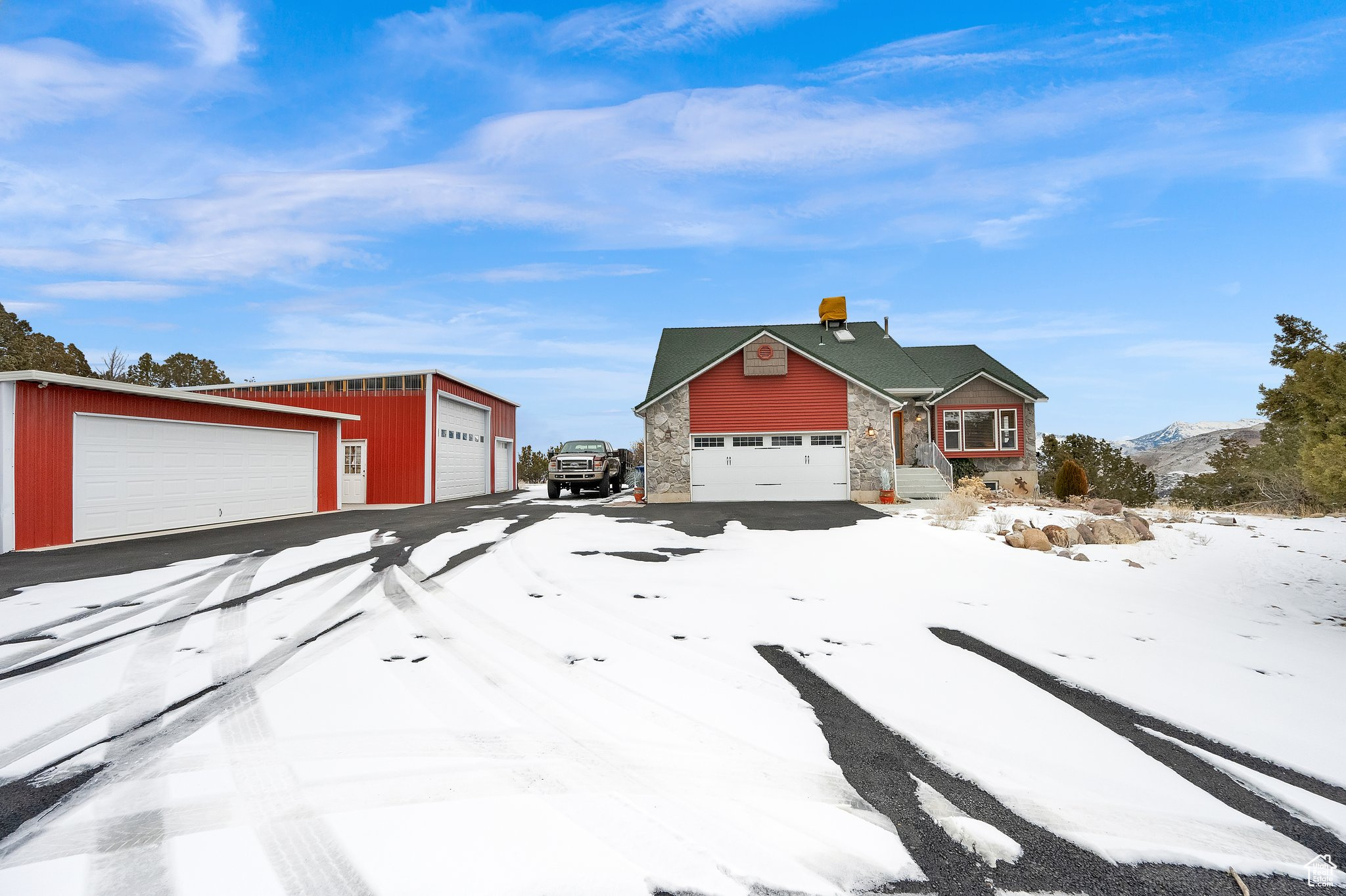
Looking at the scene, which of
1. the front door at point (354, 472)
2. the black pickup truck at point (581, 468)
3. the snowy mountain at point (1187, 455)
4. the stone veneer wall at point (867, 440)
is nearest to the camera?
the stone veneer wall at point (867, 440)

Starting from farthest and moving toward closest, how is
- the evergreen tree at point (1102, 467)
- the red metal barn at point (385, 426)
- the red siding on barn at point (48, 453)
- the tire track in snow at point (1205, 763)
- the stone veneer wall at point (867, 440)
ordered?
the evergreen tree at point (1102, 467)
the red metal barn at point (385, 426)
the stone veneer wall at point (867, 440)
the red siding on barn at point (48, 453)
the tire track in snow at point (1205, 763)

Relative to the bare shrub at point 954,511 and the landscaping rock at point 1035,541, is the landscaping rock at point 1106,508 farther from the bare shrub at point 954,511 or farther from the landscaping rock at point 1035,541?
the landscaping rock at point 1035,541

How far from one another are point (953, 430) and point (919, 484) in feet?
14.9

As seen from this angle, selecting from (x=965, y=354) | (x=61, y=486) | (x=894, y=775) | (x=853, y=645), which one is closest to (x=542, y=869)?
(x=894, y=775)

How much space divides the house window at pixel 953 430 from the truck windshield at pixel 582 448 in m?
13.2

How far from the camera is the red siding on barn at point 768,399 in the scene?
1792 cm

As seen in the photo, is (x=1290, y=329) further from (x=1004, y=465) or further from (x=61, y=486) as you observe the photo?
(x=61, y=486)

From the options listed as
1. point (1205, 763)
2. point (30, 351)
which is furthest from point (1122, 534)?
point (30, 351)

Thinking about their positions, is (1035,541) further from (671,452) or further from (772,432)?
(671,452)

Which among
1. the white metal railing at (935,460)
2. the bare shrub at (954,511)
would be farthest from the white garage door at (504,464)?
the bare shrub at (954,511)

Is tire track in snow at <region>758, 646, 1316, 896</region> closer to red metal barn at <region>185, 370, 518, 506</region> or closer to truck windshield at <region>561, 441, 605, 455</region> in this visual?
red metal barn at <region>185, 370, 518, 506</region>

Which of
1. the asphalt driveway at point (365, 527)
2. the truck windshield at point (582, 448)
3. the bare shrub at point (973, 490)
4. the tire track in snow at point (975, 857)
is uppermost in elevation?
the truck windshield at point (582, 448)

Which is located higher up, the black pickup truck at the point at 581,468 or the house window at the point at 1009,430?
the house window at the point at 1009,430

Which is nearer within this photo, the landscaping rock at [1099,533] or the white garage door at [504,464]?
the landscaping rock at [1099,533]
